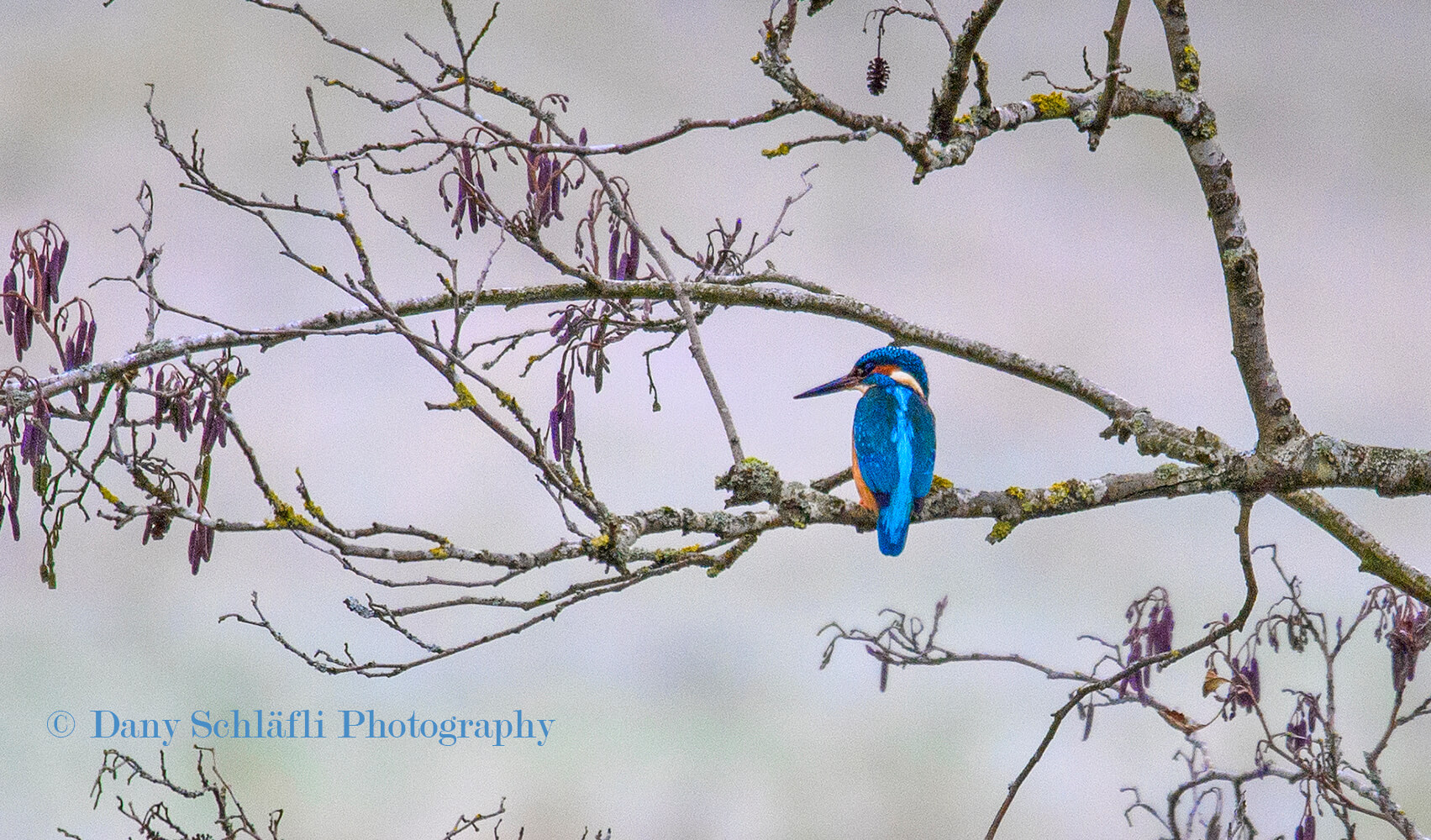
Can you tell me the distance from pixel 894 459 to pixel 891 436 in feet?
0.37

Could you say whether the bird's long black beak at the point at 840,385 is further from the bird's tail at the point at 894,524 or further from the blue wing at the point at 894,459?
the bird's tail at the point at 894,524

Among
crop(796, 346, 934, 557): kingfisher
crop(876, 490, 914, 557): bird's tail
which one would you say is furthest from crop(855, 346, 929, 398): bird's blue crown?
crop(876, 490, 914, 557): bird's tail

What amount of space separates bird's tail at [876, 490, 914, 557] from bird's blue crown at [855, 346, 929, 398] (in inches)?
27.1

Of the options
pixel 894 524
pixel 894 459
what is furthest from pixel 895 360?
pixel 894 524

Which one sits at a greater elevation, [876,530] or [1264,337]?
[1264,337]

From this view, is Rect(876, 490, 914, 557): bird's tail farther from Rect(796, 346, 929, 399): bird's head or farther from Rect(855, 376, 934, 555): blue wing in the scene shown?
Rect(796, 346, 929, 399): bird's head

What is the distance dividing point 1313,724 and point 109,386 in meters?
2.65

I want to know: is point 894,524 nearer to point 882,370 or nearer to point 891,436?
point 891,436

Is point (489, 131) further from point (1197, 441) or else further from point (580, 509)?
point (1197, 441)

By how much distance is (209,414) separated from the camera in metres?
2.10

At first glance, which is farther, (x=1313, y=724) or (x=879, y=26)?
(x=1313, y=724)

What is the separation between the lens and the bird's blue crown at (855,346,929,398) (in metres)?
2.94

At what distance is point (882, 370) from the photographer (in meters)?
2.98

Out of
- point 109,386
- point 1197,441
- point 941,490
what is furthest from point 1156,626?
point 109,386
